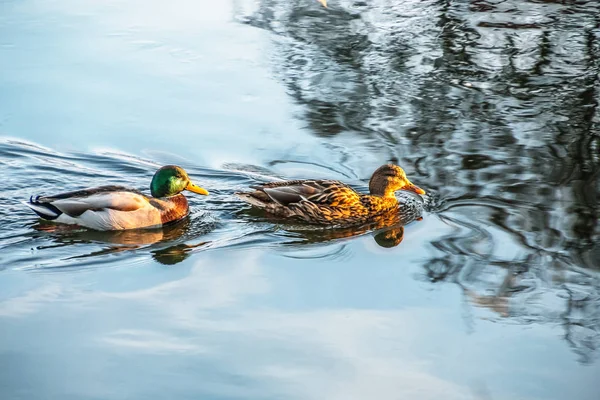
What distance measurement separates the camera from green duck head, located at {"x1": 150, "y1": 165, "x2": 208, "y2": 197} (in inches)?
310

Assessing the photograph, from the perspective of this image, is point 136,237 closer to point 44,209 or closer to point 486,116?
point 44,209

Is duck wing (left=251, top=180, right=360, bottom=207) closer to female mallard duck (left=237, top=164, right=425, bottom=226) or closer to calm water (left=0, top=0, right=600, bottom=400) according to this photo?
female mallard duck (left=237, top=164, right=425, bottom=226)

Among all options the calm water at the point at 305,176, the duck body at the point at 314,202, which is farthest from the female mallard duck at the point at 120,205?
the duck body at the point at 314,202

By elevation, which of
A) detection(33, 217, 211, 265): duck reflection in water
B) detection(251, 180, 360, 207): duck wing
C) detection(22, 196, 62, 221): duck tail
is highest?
detection(22, 196, 62, 221): duck tail

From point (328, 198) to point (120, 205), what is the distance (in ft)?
4.93

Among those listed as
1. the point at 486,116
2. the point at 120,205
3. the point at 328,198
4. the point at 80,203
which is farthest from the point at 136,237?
the point at 486,116

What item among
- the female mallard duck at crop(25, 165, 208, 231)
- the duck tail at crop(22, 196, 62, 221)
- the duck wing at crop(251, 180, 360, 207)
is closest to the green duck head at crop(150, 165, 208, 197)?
the female mallard duck at crop(25, 165, 208, 231)

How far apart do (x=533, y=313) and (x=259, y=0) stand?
8353mm

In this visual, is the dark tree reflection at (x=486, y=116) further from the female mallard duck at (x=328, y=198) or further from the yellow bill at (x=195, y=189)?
the yellow bill at (x=195, y=189)

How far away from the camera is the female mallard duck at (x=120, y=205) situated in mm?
7621

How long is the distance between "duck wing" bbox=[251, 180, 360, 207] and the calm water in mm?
229

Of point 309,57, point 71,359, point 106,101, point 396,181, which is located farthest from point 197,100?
point 71,359

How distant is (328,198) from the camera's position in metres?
7.77

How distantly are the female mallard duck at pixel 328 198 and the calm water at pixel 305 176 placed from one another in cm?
18
